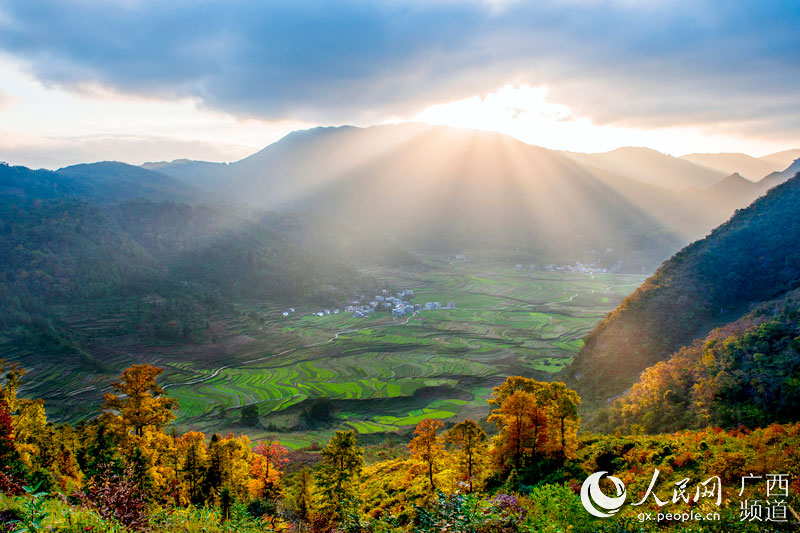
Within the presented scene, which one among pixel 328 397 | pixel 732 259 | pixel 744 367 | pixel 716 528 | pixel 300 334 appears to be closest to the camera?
A: pixel 716 528

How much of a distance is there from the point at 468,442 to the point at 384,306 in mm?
120095

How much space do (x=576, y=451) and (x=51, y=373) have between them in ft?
310

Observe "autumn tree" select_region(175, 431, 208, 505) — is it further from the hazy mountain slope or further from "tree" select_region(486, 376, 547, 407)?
the hazy mountain slope

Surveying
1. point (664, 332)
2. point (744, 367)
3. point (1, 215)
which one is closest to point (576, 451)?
point (744, 367)

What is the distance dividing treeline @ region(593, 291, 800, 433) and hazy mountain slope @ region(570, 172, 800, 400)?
27.8ft

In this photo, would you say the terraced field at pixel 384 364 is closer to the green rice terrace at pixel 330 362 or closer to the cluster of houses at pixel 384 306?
the green rice terrace at pixel 330 362

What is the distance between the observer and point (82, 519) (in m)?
7.03

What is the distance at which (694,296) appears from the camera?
156ft

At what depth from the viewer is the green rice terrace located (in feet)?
211

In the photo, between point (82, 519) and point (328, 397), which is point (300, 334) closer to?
point (328, 397)

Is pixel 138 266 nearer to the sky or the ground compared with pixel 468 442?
nearer to the sky

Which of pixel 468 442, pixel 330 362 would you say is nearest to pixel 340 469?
pixel 468 442

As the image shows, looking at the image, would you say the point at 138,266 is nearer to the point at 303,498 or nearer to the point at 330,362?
the point at 330,362

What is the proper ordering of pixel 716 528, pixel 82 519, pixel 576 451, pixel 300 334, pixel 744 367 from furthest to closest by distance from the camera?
pixel 300 334 < pixel 744 367 < pixel 576 451 < pixel 716 528 < pixel 82 519
